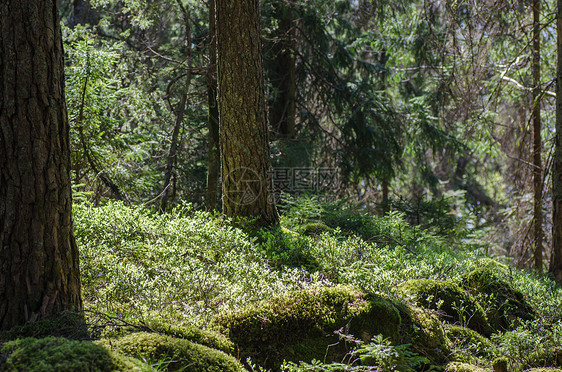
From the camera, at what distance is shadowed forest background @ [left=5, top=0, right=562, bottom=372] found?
3.03 meters

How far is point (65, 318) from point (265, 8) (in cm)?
780

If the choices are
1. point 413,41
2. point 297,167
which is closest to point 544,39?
point 413,41

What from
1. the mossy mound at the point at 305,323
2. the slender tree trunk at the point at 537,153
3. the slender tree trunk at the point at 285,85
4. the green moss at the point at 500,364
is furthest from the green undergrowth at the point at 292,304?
the slender tree trunk at the point at 285,85

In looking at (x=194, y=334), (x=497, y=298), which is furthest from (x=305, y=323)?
(x=497, y=298)

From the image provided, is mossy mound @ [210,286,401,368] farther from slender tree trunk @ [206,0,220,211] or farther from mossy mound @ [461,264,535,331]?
slender tree trunk @ [206,0,220,211]

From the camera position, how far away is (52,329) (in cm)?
278

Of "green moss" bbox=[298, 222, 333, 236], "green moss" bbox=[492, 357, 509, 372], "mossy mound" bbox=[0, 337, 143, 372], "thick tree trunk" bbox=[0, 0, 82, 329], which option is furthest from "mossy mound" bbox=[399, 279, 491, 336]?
"thick tree trunk" bbox=[0, 0, 82, 329]

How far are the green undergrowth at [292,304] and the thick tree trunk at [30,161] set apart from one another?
0.24m

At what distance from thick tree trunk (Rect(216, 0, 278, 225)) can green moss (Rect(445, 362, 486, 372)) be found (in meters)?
3.40

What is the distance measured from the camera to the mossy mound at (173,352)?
2.50 m

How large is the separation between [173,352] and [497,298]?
329cm

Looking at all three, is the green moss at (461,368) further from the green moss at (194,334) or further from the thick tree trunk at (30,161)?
the thick tree trunk at (30,161)

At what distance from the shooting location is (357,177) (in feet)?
37.6

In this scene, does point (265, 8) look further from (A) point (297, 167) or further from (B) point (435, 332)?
(B) point (435, 332)
